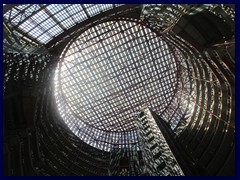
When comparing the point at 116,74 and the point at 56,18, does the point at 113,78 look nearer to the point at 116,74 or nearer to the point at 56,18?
the point at 116,74

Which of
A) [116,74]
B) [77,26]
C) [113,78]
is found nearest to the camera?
[77,26]

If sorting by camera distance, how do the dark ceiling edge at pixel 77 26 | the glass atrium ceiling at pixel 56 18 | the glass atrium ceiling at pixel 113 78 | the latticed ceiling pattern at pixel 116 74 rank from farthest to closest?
the latticed ceiling pattern at pixel 116 74
the glass atrium ceiling at pixel 113 78
the dark ceiling edge at pixel 77 26
the glass atrium ceiling at pixel 56 18

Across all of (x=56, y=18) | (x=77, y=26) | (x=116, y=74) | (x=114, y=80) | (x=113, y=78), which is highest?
(x=56, y=18)

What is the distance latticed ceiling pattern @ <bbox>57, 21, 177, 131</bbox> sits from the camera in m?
35.9

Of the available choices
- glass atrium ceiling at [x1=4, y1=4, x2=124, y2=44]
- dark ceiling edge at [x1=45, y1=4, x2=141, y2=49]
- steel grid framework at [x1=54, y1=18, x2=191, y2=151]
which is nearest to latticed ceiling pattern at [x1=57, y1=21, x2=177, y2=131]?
steel grid framework at [x1=54, y1=18, x2=191, y2=151]

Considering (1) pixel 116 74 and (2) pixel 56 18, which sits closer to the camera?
(2) pixel 56 18

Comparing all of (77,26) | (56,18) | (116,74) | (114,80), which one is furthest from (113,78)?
(56,18)

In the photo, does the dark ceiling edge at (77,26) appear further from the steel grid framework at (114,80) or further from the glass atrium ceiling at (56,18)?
the steel grid framework at (114,80)

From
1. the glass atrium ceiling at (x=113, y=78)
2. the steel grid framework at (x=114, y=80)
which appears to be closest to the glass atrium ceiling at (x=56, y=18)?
the glass atrium ceiling at (x=113, y=78)

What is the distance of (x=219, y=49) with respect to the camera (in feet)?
65.1

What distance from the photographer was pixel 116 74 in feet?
134

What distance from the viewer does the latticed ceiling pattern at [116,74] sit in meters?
35.9

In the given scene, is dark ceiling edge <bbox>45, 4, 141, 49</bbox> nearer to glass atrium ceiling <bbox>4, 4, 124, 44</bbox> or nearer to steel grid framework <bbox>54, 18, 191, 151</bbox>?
glass atrium ceiling <bbox>4, 4, 124, 44</bbox>

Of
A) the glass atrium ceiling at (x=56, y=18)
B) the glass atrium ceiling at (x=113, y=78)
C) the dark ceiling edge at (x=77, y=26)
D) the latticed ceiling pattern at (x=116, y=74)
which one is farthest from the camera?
the latticed ceiling pattern at (x=116, y=74)
